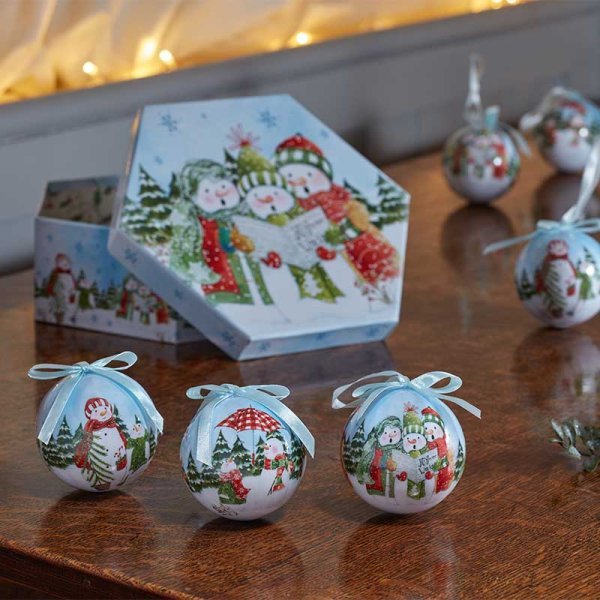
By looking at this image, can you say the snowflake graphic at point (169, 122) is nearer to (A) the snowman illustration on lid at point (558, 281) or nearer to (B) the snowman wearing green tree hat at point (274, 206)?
(B) the snowman wearing green tree hat at point (274, 206)

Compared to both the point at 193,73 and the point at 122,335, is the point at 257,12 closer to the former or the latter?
the point at 193,73

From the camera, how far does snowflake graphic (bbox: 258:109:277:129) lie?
1.26 m

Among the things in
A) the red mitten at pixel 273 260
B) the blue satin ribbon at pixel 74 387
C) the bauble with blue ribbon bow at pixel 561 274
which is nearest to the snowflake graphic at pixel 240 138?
the red mitten at pixel 273 260

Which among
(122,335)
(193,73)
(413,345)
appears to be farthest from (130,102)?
(413,345)

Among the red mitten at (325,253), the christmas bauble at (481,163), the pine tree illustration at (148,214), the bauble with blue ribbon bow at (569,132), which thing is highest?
the bauble with blue ribbon bow at (569,132)

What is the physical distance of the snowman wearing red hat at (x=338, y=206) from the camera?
122 centimetres

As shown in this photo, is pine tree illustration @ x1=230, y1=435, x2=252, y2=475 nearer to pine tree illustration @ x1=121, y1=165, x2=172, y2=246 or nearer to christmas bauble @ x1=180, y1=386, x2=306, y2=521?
christmas bauble @ x1=180, y1=386, x2=306, y2=521

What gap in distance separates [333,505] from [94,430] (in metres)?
0.16

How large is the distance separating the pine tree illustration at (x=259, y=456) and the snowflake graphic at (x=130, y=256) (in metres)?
0.39

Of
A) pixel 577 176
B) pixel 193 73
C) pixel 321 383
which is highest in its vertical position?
pixel 193 73

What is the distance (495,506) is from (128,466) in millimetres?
236

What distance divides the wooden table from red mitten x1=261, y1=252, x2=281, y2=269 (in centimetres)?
9

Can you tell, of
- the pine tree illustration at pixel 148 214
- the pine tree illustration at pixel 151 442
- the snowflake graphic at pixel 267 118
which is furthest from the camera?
the snowflake graphic at pixel 267 118

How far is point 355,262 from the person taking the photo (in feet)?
3.98
